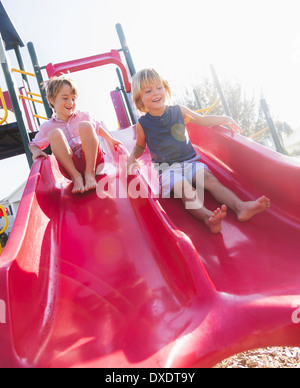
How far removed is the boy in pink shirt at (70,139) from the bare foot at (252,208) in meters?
0.89

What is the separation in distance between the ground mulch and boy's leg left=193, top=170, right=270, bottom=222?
1.98 ft

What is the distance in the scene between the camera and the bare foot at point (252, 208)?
4.42ft

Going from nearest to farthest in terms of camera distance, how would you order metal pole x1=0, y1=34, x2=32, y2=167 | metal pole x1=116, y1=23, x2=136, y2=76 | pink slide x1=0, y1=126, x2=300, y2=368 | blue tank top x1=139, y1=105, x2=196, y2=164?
1. pink slide x1=0, y1=126, x2=300, y2=368
2. blue tank top x1=139, y1=105, x2=196, y2=164
3. metal pole x1=0, y1=34, x2=32, y2=167
4. metal pole x1=116, y1=23, x2=136, y2=76

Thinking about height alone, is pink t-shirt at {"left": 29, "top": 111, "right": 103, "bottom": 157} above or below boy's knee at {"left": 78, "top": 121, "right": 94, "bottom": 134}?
above

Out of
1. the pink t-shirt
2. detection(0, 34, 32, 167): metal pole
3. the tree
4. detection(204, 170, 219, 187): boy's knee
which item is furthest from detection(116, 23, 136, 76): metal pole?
the tree

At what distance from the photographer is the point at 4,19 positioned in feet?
15.6

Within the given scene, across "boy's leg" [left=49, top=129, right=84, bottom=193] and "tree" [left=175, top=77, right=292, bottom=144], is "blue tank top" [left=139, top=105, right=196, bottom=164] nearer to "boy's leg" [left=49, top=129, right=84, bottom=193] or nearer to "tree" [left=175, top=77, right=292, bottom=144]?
"boy's leg" [left=49, top=129, right=84, bottom=193]

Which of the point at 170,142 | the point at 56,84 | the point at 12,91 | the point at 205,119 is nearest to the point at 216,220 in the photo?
the point at 170,142

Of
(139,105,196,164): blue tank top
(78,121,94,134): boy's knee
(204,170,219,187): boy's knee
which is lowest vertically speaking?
(204,170,219,187): boy's knee

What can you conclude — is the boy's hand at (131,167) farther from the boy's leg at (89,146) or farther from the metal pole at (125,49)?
the metal pole at (125,49)

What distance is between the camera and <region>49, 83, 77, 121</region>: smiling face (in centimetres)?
206

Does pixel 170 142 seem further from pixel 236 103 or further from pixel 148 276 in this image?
pixel 236 103
